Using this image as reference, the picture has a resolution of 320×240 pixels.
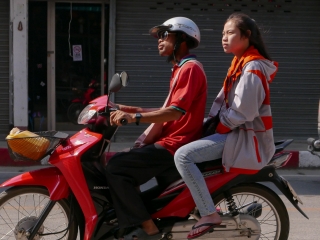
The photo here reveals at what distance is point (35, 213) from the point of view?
4098 millimetres

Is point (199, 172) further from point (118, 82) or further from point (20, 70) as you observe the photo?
point (20, 70)

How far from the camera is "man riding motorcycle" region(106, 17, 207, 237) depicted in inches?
154

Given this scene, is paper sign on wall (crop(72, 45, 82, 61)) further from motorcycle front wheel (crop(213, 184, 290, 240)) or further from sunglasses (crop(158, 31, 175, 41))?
motorcycle front wheel (crop(213, 184, 290, 240))

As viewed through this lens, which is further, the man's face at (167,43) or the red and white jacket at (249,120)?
the man's face at (167,43)

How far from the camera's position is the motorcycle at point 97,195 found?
3.97 m

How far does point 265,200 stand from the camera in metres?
4.19

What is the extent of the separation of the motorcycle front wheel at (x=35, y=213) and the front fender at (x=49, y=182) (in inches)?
2.0

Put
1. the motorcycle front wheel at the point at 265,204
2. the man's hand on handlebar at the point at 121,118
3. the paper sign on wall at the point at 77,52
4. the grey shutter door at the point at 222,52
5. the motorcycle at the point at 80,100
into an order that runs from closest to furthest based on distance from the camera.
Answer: the man's hand on handlebar at the point at 121,118 < the motorcycle front wheel at the point at 265,204 < the grey shutter door at the point at 222,52 < the paper sign on wall at the point at 77,52 < the motorcycle at the point at 80,100

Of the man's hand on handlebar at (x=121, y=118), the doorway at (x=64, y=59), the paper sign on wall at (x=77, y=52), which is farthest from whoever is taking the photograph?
the paper sign on wall at (x=77, y=52)

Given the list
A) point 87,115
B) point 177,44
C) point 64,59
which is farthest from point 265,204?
point 64,59

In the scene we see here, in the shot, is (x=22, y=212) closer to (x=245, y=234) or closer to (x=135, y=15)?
(x=245, y=234)

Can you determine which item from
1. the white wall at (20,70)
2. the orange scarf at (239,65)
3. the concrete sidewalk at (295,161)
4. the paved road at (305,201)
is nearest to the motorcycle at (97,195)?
the orange scarf at (239,65)

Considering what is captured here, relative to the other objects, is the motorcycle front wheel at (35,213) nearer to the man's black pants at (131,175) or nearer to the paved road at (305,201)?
the man's black pants at (131,175)

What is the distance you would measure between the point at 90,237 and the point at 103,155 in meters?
0.57
